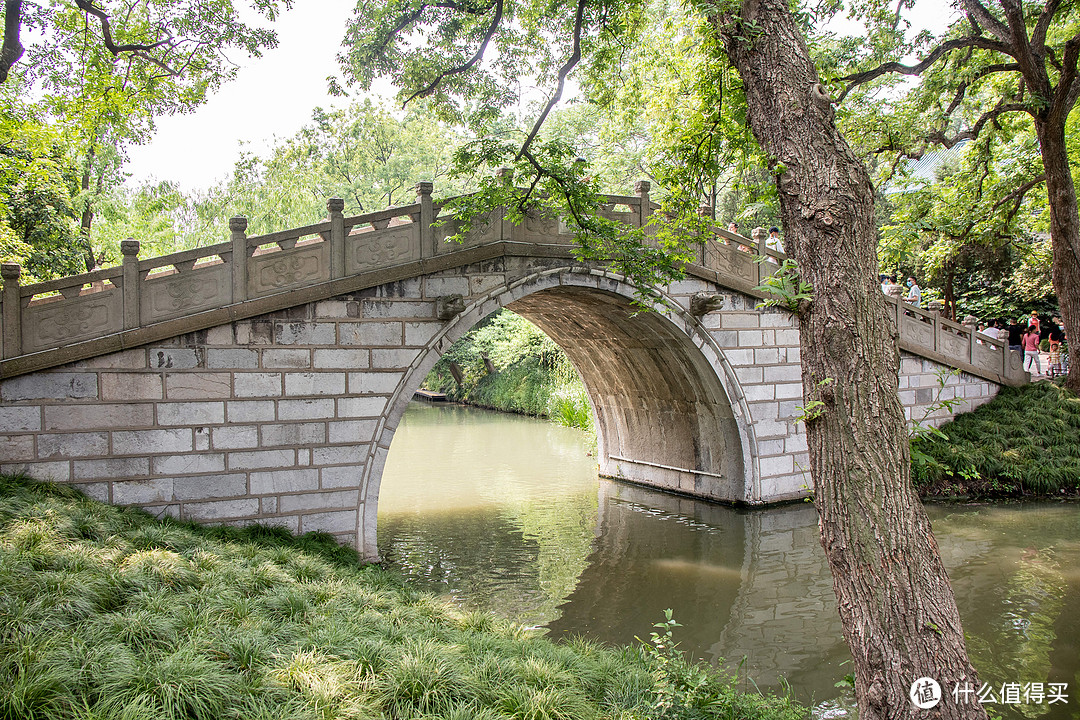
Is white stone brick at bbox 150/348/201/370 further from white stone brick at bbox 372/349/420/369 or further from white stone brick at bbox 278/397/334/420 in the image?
white stone brick at bbox 372/349/420/369

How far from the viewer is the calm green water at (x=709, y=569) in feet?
21.8

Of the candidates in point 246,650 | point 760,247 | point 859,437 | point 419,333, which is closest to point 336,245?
point 419,333

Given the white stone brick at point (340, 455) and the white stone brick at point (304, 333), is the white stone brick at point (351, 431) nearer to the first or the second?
the white stone brick at point (340, 455)

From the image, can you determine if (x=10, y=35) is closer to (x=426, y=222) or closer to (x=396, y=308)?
(x=426, y=222)

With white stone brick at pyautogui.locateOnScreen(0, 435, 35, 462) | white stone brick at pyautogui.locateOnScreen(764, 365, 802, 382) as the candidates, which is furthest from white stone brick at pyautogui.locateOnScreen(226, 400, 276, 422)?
white stone brick at pyautogui.locateOnScreen(764, 365, 802, 382)

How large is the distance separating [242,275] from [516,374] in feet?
68.4

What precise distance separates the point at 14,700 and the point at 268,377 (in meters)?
5.35

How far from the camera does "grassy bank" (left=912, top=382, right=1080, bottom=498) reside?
41.1 feet

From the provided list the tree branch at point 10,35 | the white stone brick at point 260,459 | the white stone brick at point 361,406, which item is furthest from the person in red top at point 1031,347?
the tree branch at point 10,35

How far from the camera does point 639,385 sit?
1407cm

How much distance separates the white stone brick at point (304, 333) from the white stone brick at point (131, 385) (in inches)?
54.5

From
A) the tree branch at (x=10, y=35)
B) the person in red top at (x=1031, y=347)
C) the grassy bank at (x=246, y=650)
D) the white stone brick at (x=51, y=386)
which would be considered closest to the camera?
the grassy bank at (x=246, y=650)

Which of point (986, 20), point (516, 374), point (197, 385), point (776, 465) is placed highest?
point (986, 20)

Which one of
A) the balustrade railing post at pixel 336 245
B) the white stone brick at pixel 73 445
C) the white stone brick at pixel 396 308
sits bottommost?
the white stone brick at pixel 73 445
